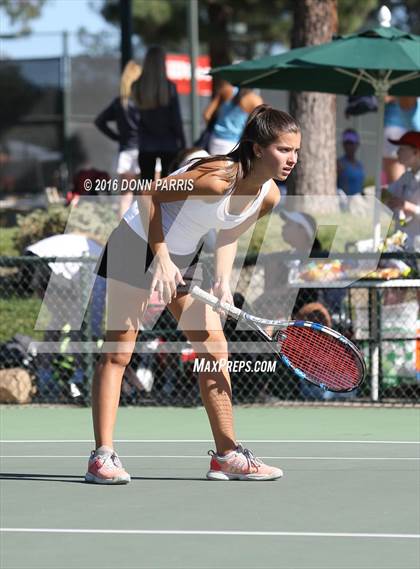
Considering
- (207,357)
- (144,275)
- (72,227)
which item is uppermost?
(144,275)

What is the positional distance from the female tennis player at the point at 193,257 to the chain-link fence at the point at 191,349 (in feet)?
10.1

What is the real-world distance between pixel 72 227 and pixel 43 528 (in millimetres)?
7049

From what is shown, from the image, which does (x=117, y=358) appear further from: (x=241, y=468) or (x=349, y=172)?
(x=349, y=172)

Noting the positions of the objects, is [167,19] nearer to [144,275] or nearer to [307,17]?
[307,17]

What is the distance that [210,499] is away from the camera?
6.48 meters

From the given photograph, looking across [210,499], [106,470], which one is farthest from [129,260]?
[210,499]

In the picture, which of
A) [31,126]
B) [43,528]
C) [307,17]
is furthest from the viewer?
[31,126]

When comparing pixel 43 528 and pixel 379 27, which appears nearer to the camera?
pixel 43 528

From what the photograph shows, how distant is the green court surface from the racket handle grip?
0.86m

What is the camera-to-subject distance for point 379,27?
1089 cm

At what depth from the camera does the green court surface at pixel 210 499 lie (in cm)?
532

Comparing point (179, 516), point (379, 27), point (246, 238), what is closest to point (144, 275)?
point (179, 516)

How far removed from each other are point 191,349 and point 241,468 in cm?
318

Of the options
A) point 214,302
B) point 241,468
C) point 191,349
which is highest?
point 214,302
